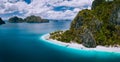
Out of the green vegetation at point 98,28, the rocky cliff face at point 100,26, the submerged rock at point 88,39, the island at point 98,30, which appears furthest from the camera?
the green vegetation at point 98,28

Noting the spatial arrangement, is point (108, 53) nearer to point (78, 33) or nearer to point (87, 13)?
point (78, 33)

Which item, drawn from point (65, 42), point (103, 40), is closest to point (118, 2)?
point (103, 40)

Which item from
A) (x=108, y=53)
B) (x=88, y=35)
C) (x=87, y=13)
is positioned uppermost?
(x=87, y=13)

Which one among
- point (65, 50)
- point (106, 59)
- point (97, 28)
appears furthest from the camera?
point (97, 28)

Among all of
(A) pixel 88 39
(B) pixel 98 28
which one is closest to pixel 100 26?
(B) pixel 98 28

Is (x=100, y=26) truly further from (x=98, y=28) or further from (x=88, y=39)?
(x=88, y=39)

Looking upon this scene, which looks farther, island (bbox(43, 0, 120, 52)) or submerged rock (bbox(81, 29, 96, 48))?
island (bbox(43, 0, 120, 52))

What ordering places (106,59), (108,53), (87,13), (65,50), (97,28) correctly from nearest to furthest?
(106,59) < (108,53) < (65,50) < (97,28) < (87,13)

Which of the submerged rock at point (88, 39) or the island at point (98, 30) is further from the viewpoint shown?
the island at point (98, 30)
